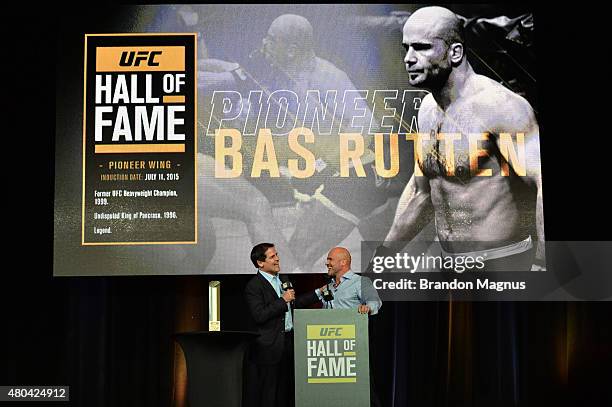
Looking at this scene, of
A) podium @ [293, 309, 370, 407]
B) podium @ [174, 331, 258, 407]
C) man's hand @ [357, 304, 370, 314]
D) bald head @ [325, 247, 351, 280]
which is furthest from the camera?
bald head @ [325, 247, 351, 280]

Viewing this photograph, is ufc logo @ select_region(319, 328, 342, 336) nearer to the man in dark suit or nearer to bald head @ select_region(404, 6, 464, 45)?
the man in dark suit

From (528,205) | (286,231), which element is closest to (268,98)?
(286,231)

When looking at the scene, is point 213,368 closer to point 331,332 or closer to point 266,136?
point 331,332

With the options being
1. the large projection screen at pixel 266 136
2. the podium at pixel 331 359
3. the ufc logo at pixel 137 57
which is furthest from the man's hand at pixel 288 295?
the ufc logo at pixel 137 57

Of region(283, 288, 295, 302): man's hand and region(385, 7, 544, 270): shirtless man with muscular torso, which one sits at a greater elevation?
region(385, 7, 544, 270): shirtless man with muscular torso

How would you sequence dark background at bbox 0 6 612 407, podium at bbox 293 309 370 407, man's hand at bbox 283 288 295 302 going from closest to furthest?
podium at bbox 293 309 370 407 < man's hand at bbox 283 288 295 302 < dark background at bbox 0 6 612 407

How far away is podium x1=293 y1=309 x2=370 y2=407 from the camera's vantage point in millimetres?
4133

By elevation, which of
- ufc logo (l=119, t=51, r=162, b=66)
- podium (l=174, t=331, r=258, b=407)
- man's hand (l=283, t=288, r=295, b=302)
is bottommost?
podium (l=174, t=331, r=258, b=407)

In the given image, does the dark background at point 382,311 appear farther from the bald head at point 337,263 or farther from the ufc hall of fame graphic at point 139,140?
the bald head at point 337,263

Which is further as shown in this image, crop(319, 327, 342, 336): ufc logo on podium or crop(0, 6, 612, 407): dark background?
crop(0, 6, 612, 407): dark background

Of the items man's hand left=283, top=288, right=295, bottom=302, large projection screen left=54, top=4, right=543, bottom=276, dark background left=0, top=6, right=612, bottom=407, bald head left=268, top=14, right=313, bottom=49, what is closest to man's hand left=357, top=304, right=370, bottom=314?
man's hand left=283, top=288, right=295, bottom=302

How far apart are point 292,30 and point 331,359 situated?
2.22 metres

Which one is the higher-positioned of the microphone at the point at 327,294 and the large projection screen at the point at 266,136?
the large projection screen at the point at 266,136

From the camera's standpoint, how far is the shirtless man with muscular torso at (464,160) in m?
5.18
